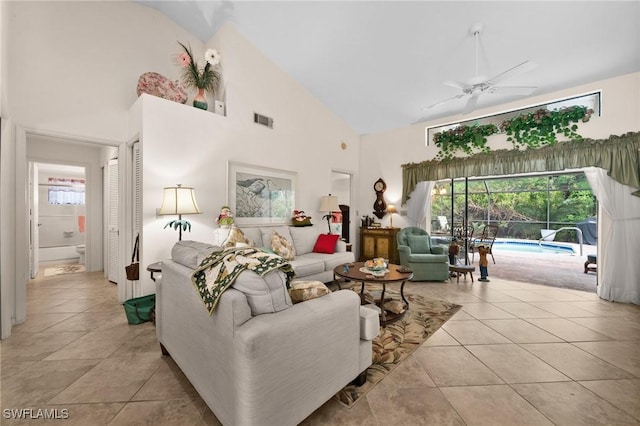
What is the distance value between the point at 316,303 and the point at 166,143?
2945mm

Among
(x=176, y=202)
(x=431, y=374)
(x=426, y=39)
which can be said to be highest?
(x=426, y=39)

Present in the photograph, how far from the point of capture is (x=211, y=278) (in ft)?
4.40

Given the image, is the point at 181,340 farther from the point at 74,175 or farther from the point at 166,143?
the point at 74,175

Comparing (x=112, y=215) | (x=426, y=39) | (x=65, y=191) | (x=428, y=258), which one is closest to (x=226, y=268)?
(x=426, y=39)

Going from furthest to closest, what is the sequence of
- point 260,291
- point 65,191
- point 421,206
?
point 65,191, point 421,206, point 260,291

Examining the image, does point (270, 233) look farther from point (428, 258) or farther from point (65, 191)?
point (65, 191)

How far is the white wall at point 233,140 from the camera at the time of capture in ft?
10.2

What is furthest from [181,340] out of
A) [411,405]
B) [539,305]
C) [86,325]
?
[539,305]

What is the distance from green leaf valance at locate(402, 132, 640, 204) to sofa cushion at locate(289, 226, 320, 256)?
257 cm

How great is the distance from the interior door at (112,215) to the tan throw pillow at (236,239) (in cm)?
215

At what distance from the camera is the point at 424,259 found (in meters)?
4.34

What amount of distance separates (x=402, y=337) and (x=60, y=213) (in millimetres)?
8849

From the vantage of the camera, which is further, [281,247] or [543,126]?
[543,126]

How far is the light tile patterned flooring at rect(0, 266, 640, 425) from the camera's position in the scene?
4.94 ft
